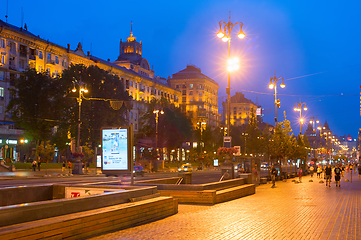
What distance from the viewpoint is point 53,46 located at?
2933 inches

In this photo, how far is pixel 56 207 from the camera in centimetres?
840

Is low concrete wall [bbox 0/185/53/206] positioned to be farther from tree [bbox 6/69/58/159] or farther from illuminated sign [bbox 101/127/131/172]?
tree [bbox 6/69/58/159]

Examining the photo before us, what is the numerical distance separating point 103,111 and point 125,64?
5271 cm

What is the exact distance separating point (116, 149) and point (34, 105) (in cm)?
4875

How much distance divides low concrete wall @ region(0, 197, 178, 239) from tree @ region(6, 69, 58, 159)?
158ft

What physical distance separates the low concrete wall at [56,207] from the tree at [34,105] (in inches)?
1920

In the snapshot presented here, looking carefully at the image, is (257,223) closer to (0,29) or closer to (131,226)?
(131,226)

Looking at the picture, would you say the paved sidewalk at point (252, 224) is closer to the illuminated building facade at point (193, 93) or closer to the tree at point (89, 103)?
the tree at point (89, 103)

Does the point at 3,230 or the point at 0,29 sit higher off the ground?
the point at 0,29

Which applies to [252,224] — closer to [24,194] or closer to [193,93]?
[24,194]

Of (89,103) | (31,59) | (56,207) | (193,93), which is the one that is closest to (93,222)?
(56,207)

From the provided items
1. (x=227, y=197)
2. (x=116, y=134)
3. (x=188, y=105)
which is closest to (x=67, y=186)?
(x=116, y=134)

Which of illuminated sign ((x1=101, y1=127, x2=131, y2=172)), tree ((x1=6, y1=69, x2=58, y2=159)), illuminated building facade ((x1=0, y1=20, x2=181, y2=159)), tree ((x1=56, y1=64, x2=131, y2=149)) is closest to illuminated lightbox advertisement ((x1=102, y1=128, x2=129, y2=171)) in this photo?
illuminated sign ((x1=101, y1=127, x2=131, y2=172))

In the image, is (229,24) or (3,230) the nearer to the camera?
(3,230)
